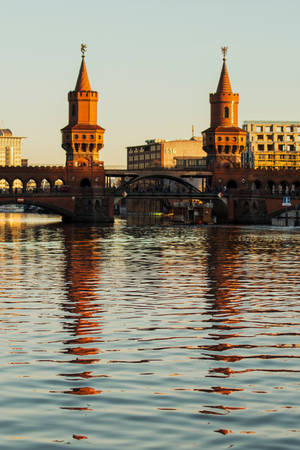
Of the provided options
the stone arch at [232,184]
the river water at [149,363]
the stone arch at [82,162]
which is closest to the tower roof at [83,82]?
the stone arch at [82,162]

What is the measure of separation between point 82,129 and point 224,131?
32315 mm

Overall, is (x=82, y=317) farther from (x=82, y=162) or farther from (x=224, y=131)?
(x=224, y=131)

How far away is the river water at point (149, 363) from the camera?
1556 centimetres

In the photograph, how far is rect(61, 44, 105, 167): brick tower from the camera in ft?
589

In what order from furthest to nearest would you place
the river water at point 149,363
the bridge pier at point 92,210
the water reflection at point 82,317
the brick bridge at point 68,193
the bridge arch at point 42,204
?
1. the bridge pier at point 92,210
2. the brick bridge at point 68,193
3. the bridge arch at point 42,204
4. the water reflection at point 82,317
5. the river water at point 149,363

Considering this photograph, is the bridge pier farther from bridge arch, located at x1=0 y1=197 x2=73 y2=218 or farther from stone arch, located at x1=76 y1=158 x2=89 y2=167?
stone arch, located at x1=76 y1=158 x2=89 y2=167

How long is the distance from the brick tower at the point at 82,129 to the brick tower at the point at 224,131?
25.8m

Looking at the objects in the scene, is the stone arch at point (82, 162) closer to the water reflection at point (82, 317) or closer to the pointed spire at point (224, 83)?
the pointed spire at point (224, 83)

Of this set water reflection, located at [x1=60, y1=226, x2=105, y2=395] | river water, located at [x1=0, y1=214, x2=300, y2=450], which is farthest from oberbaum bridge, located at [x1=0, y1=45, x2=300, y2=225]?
river water, located at [x1=0, y1=214, x2=300, y2=450]

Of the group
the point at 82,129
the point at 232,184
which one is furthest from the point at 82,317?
the point at 232,184

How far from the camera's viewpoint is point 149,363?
855 inches

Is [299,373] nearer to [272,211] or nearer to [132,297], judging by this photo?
[132,297]

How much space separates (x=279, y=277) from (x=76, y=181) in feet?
428

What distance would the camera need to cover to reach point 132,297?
37062mm
